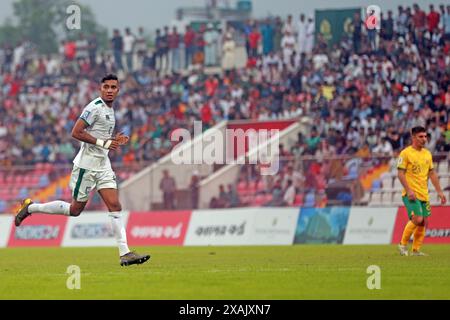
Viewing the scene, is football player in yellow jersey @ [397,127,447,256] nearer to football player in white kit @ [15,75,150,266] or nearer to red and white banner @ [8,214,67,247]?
football player in white kit @ [15,75,150,266]

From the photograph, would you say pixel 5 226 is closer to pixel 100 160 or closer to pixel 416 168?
pixel 416 168

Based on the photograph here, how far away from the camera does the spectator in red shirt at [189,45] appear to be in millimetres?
46906

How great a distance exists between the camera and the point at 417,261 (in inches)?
753

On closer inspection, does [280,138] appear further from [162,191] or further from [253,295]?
[253,295]

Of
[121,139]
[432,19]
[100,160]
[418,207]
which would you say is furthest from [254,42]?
[121,139]

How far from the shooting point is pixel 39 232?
34.0m

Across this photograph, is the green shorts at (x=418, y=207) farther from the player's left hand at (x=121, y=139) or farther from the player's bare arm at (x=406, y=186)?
the player's left hand at (x=121, y=139)

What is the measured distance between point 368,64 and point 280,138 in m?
3.61

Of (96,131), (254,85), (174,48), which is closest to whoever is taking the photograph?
(96,131)

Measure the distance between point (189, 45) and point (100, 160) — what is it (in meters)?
29.6

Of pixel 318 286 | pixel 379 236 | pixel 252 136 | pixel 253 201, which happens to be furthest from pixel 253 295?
pixel 252 136

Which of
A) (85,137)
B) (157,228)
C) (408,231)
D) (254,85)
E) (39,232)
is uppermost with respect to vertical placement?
(85,137)

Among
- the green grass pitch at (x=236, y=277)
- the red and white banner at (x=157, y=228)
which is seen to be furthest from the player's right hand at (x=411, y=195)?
the red and white banner at (x=157, y=228)
